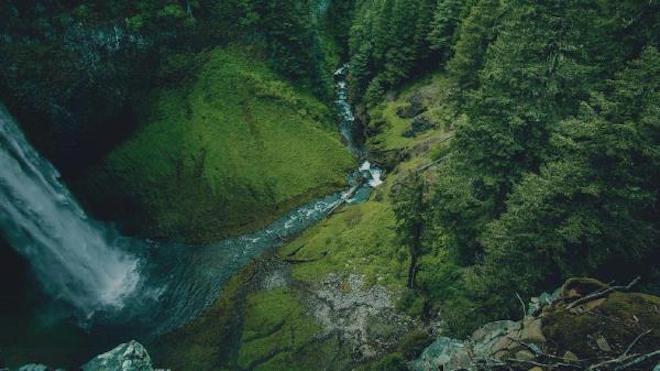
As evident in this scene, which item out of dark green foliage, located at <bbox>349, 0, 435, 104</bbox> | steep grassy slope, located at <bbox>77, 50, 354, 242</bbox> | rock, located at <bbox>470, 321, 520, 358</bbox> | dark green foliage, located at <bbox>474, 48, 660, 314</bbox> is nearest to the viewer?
rock, located at <bbox>470, 321, 520, 358</bbox>

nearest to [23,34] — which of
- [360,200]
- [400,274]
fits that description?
[360,200]

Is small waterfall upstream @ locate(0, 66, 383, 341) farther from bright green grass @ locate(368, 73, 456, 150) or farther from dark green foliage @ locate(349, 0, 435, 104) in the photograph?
dark green foliage @ locate(349, 0, 435, 104)

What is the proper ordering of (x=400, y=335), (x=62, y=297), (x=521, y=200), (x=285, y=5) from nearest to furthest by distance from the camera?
(x=521, y=200) → (x=400, y=335) → (x=62, y=297) → (x=285, y=5)

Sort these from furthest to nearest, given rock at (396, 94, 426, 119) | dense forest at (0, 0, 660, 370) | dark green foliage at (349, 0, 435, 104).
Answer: dark green foliage at (349, 0, 435, 104) → rock at (396, 94, 426, 119) → dense forest at (0, 0, 660, 370)

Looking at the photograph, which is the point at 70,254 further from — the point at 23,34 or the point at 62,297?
the point at 23,34

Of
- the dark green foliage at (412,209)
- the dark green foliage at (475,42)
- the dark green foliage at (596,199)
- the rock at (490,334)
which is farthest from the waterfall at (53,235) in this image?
the dark green foliage at (475,42)

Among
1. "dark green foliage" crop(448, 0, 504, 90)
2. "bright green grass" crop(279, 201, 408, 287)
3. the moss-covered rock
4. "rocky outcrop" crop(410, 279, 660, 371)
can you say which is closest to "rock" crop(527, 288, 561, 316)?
"rocky outcrop" crop(410, 279, 660, 371)

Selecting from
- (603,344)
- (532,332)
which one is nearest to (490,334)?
(532,332)

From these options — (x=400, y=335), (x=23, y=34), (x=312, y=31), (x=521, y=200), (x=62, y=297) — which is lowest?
(x=400, y=335)
